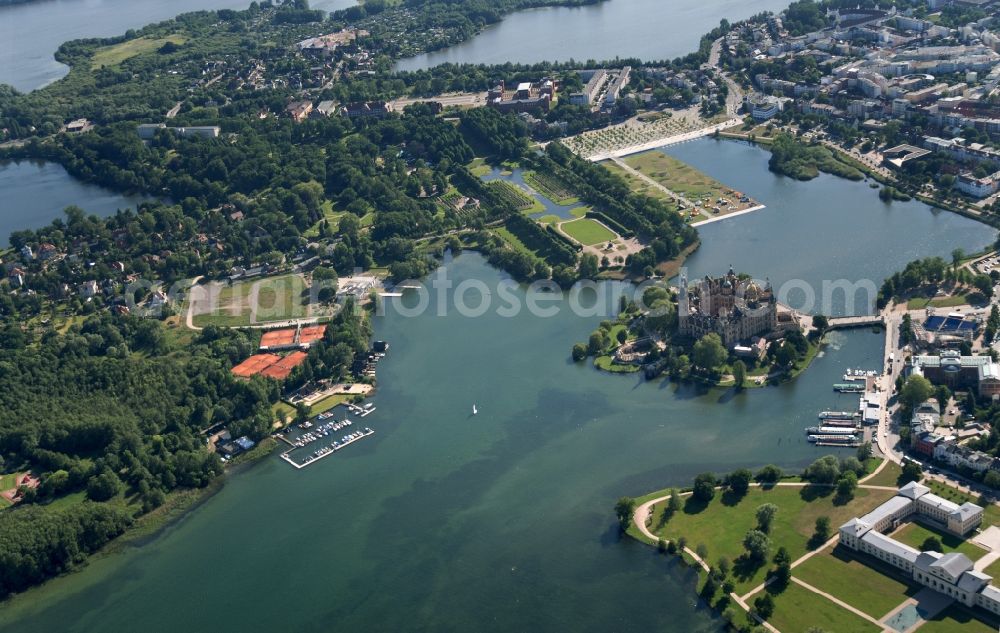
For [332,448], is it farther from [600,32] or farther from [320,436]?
[600,32]

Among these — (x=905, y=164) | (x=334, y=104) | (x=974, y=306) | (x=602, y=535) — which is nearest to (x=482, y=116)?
(x=334, y=104)

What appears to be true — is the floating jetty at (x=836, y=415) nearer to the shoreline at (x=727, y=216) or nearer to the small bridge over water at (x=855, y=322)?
the small bridge over water at (x=855, y=322)

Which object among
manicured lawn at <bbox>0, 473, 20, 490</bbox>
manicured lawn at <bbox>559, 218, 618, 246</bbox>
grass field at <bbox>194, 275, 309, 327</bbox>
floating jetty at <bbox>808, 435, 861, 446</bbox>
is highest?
manicured lawn at <bbox>559, 218, 618, 246</bbox>

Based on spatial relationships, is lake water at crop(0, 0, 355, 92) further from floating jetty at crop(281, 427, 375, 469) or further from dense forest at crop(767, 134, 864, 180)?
floating jetty at crop(281, 427, 375, 469)

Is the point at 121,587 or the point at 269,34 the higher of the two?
the point at 269,34

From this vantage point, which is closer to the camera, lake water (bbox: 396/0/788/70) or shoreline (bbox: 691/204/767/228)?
shoreline (bbox: 691/204/767/228)

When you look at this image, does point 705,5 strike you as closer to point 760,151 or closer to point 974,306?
point 760,151

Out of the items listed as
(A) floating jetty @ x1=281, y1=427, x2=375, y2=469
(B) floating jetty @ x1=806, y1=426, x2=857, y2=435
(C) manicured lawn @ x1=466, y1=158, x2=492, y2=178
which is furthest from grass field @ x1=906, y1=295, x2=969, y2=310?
(C) manicured lawn @ x1=466, y1=158, x2=492, y2=178
